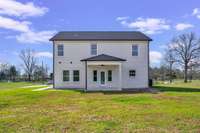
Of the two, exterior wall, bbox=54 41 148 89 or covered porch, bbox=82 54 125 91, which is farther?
exterior wall, bbox=54 41 148 89

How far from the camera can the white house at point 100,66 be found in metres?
32.1

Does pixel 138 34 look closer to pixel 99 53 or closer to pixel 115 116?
pixel 99 53

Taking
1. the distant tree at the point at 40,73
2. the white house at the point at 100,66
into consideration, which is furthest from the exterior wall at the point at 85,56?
the distant tree at the point at 40,73

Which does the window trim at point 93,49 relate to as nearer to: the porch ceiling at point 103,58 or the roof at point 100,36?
the roof at point 100,36

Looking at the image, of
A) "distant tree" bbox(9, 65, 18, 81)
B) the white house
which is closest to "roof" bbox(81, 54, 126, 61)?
the white house

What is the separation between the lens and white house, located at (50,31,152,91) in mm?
32125

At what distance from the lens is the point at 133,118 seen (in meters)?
10.4

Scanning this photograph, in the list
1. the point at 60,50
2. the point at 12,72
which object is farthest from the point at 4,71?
the point at 60,50

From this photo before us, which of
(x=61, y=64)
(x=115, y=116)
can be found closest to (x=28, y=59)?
(x=61, y=64)

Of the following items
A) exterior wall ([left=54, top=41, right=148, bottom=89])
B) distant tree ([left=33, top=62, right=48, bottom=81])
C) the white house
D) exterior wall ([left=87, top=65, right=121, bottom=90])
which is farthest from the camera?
distant tree ([left=33, top=62, right=48, bottom=81])

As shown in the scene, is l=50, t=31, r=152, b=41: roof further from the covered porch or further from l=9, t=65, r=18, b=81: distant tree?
l=9, t=65, r=18, b=81: distant tree

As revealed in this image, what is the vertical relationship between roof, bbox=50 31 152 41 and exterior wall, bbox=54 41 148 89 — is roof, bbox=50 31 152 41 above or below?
above

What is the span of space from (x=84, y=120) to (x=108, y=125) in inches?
52.4

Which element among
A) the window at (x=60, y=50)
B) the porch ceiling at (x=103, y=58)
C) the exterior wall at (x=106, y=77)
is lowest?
the exterior wall at (x=106, y=77)
